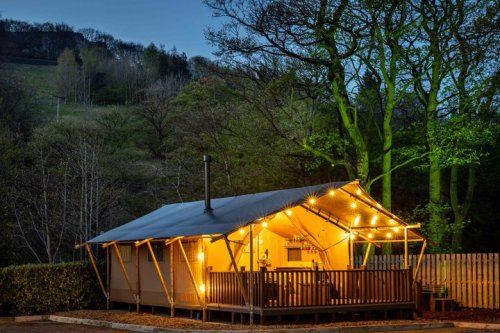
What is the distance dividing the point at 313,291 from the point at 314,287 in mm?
98

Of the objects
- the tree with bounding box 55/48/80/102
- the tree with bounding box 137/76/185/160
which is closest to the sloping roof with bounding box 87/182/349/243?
the tree with bounding box 137/76/185/160

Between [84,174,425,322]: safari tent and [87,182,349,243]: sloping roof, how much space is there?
0.16ft

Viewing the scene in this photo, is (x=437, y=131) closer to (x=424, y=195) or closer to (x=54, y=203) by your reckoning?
(x=424, y=195)

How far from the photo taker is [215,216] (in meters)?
18.6

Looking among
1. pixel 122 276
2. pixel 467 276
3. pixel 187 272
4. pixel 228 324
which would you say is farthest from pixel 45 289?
pixel 467 276

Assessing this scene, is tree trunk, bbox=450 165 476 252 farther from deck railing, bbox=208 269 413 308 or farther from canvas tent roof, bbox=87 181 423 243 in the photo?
deck railing, bbox=208 269 413 308

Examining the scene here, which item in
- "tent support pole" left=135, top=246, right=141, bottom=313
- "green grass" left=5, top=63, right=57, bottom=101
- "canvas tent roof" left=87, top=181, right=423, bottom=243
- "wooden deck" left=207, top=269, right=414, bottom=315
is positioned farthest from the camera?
"green grass" left=5, top=63, right=57, bottom=101

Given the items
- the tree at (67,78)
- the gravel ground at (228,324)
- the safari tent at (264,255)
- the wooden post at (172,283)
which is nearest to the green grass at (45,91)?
the tree at (67,78)

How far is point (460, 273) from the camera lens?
2078 centimetres

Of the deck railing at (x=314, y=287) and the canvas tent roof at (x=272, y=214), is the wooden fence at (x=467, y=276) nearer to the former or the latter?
the canvas tent roof at (x=272, y=214)

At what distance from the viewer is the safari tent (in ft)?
54.1

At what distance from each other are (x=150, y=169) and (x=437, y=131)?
902 inches

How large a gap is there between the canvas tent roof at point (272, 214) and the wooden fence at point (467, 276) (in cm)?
162

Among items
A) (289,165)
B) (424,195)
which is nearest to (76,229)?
(289,165)
